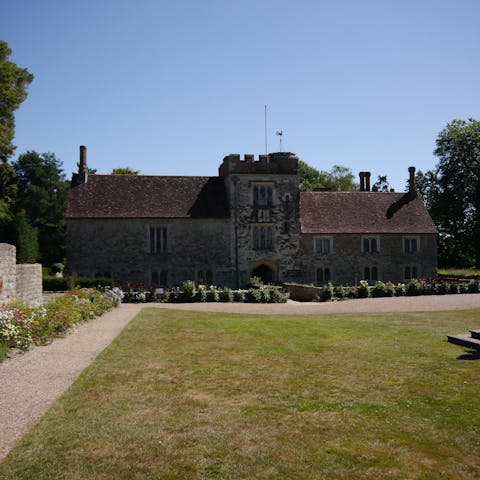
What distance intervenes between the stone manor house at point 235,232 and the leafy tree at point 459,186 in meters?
13.6

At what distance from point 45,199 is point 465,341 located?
57.3 m

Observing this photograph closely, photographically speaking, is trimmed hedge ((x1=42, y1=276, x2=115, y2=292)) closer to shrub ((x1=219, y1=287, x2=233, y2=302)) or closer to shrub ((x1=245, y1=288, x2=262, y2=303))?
shrub ((x1=219, y1=287, x2=233, y2=302))

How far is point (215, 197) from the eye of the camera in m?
35.5

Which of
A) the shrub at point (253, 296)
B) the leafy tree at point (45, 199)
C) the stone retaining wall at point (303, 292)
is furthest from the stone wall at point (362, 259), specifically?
the leafy tree at point (45, 199)

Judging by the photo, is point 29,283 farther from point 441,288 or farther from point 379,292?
point 441,288

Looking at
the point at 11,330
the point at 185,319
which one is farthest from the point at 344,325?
the point at 11,330

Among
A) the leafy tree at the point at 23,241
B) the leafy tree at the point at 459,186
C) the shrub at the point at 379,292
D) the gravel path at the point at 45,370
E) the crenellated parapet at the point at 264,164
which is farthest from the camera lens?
the leafy tree at the point at 459,186

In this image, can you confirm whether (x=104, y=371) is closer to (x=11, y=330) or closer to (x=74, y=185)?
(x=11, y=330)

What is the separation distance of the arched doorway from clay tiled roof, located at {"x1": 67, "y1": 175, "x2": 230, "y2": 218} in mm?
4594

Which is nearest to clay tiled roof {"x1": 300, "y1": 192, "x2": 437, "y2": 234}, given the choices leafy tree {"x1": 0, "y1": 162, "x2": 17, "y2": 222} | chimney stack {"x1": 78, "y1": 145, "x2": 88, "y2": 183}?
chimney stack {"x1": 78, "y1": 145, "x2": 88, "y2": 183}

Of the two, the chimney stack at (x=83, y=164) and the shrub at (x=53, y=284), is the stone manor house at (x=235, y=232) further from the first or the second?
the shrub at (x=53, y=284)

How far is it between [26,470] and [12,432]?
4.25 feet

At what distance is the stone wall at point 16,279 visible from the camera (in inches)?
646

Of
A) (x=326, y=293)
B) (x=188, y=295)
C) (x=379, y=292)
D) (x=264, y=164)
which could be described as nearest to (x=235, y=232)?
(x=264, y=164)
